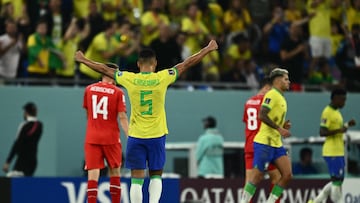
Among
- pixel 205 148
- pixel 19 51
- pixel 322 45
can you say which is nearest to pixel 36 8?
pixel 19 51

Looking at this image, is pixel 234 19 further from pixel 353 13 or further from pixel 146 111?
pixel 146 111

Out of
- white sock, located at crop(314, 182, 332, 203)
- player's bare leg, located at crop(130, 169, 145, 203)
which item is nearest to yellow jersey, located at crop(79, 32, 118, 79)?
white sock, located at crop(314, 182, 332, 203)

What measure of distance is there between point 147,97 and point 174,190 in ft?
19.0

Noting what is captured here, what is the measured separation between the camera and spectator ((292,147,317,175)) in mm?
29906

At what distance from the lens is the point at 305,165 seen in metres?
30.4

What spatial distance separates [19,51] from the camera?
28750 millimetres

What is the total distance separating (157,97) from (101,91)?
1.81 metres

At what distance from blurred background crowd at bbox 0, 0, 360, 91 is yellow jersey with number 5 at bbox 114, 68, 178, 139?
8142mm

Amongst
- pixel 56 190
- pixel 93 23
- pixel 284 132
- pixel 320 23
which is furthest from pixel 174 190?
pixel 320 23

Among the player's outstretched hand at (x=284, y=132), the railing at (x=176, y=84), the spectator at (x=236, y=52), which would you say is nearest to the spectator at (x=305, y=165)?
the railing at (x=176, y=84)

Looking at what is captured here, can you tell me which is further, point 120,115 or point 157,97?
point 120,115

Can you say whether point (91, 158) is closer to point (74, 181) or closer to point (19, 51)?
point (74, 181)

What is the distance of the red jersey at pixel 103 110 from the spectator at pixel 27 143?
227 inches

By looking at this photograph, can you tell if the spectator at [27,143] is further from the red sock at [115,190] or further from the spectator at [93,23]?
the red sock at [115,190]
